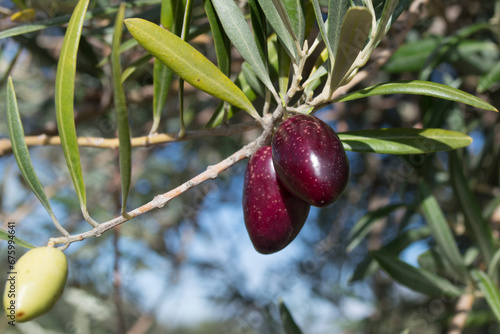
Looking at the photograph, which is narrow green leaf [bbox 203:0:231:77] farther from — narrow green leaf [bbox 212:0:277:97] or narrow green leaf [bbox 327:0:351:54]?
narrow green leaf [bbox 327:0:351:54]

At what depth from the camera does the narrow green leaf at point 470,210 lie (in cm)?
125

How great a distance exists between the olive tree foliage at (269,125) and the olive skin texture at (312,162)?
0.09 meters

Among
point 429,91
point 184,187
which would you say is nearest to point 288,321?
point 184,187

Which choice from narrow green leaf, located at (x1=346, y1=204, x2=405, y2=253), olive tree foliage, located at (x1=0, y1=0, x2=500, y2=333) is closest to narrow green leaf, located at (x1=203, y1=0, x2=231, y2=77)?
olive tree foliage, located at (x1=0, y1=0, x2=500, y2=333)

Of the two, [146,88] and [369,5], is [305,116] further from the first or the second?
[146,88]

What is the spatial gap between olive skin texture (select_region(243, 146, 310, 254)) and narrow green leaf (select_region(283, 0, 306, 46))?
0.66ft

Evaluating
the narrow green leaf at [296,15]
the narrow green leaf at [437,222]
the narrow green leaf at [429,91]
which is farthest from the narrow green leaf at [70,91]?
the narrow green leaf at [437,222]

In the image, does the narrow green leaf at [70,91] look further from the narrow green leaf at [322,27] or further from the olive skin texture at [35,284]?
the narrow green leaf at [322,27]

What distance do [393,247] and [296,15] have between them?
2.98 feet

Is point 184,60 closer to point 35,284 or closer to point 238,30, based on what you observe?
point 238,30

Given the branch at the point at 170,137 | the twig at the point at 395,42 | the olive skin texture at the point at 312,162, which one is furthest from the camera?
the twig at the point at 395,42

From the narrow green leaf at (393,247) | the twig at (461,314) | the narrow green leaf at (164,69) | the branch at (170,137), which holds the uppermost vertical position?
the narrow green leaf at (164,69)

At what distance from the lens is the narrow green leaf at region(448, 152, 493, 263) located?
125cm

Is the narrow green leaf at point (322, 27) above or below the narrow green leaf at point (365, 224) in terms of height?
above
